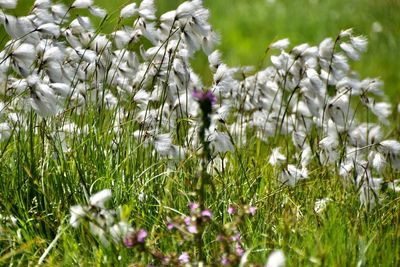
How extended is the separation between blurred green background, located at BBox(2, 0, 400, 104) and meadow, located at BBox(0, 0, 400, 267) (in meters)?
4.52

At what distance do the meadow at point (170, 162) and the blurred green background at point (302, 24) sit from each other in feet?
14.8

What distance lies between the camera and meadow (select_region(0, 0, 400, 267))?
295cm

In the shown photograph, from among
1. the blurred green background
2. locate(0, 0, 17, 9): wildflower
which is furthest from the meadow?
the blurred green background

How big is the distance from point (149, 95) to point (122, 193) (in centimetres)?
70

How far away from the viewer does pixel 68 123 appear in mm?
4309

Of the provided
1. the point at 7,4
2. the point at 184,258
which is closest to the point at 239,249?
the point at 184,258

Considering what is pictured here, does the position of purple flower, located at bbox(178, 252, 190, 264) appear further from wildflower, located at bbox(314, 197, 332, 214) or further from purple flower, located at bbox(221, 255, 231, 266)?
wildflower, located at bbox(314, 197, 332, 214)

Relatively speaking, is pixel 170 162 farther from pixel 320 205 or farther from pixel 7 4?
pixel 7 4

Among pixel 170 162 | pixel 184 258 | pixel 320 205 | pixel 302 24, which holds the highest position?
pixel 184 258

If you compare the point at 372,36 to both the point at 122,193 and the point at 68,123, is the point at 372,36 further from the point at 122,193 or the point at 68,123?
the point at 122,193

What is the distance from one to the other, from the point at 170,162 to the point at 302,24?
6.72 metres

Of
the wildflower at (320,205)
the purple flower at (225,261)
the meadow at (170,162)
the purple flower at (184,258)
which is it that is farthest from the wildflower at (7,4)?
the wildflower at (320,205)

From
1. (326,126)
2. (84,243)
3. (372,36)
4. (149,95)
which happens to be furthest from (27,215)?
(372,36)

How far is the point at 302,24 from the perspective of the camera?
1025 cm
